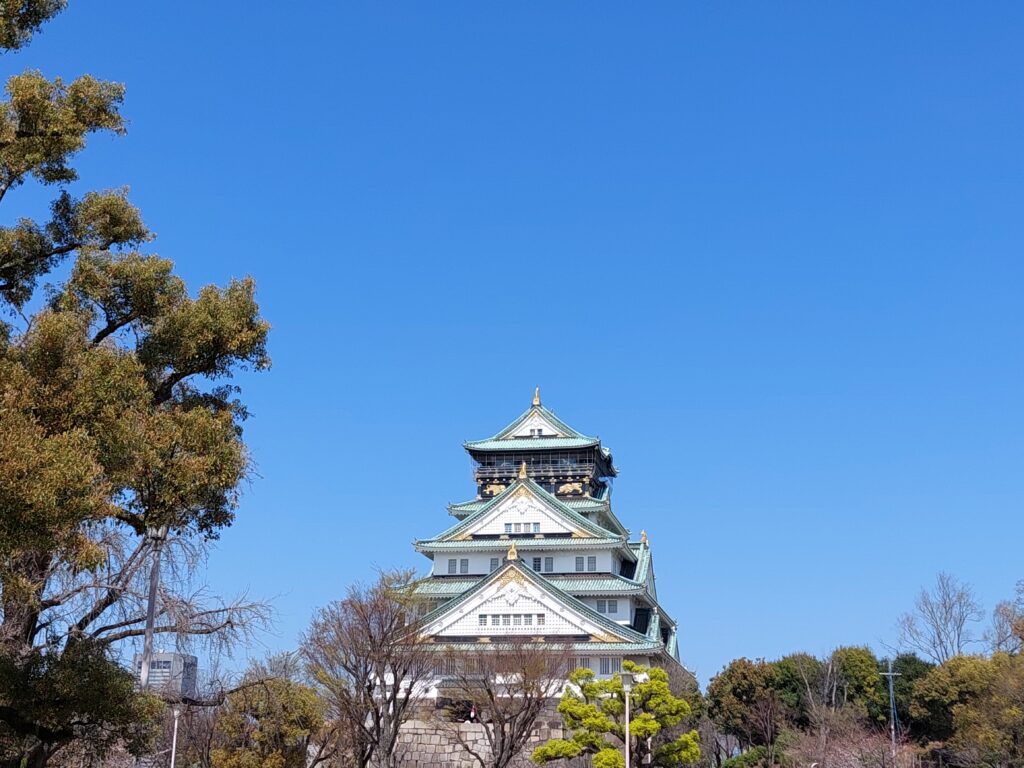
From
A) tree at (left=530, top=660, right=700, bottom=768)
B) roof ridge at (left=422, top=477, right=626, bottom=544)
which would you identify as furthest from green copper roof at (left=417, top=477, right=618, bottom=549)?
tree at (left=530, top=660, right=700, bottom=768)

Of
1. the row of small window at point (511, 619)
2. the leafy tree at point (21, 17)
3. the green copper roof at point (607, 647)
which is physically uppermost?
the leafy tree at point (21, 17)

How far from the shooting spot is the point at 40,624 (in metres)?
15.1

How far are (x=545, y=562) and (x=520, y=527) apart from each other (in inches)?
87.3

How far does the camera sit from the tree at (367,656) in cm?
3147

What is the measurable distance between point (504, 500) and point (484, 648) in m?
11.6

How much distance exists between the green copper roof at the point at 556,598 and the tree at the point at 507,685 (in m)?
3.44

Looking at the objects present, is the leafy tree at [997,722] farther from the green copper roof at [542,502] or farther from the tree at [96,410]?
the tree at [96,410]

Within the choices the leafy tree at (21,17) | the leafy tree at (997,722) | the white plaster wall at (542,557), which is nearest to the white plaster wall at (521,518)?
the white plaster wall at (542,557)

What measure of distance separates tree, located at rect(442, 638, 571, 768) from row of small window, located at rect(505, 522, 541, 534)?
942 cm

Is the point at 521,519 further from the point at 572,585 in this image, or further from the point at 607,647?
the point at 607,647

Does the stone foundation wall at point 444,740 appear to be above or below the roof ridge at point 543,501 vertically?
below

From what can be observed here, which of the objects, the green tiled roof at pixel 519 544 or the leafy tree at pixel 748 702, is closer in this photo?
the leafy tree at pixel 748 702

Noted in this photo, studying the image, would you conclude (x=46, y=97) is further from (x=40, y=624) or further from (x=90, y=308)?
(x=40, y=624)

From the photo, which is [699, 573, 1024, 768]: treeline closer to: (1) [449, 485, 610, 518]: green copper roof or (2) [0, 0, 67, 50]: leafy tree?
(1) [449, 485, 610, 518]: green copper roof
